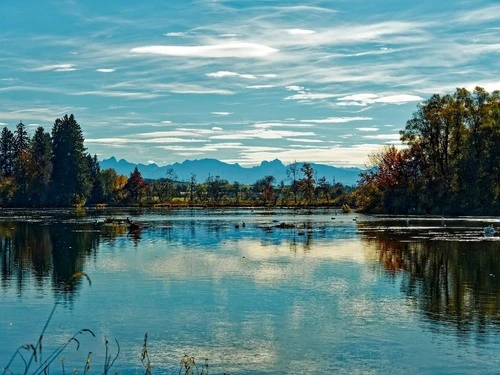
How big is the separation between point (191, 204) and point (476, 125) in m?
81.5

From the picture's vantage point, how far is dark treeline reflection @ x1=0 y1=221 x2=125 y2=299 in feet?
109

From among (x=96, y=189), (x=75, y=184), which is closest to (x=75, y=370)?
(x=75, y=184)

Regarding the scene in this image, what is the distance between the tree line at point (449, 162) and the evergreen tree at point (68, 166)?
72.6m

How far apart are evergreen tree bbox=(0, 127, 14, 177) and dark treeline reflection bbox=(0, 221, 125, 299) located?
Result: 103 m

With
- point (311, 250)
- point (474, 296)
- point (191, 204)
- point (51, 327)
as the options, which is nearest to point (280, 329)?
point (51, 327)

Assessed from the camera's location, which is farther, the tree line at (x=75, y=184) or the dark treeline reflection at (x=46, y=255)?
the tree line at (x=75, y=184)

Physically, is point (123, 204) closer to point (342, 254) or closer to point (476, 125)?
point (476, 125)

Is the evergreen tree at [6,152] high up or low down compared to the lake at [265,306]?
up

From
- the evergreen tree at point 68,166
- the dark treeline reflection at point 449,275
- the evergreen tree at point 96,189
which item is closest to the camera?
the dark treeline reflection at point 449,275

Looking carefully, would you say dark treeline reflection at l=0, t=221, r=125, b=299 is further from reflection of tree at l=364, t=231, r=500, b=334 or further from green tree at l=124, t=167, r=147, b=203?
green tree at l=124, t=167, r=147, b=203

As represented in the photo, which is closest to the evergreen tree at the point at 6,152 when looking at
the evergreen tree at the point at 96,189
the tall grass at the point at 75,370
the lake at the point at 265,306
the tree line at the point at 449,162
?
the evergreen tree at the point at 96,189

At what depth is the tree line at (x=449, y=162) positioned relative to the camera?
324 feet

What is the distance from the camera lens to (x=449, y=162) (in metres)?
106

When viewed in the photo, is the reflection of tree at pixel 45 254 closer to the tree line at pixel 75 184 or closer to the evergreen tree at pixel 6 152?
the tree line at pixel 75 184
